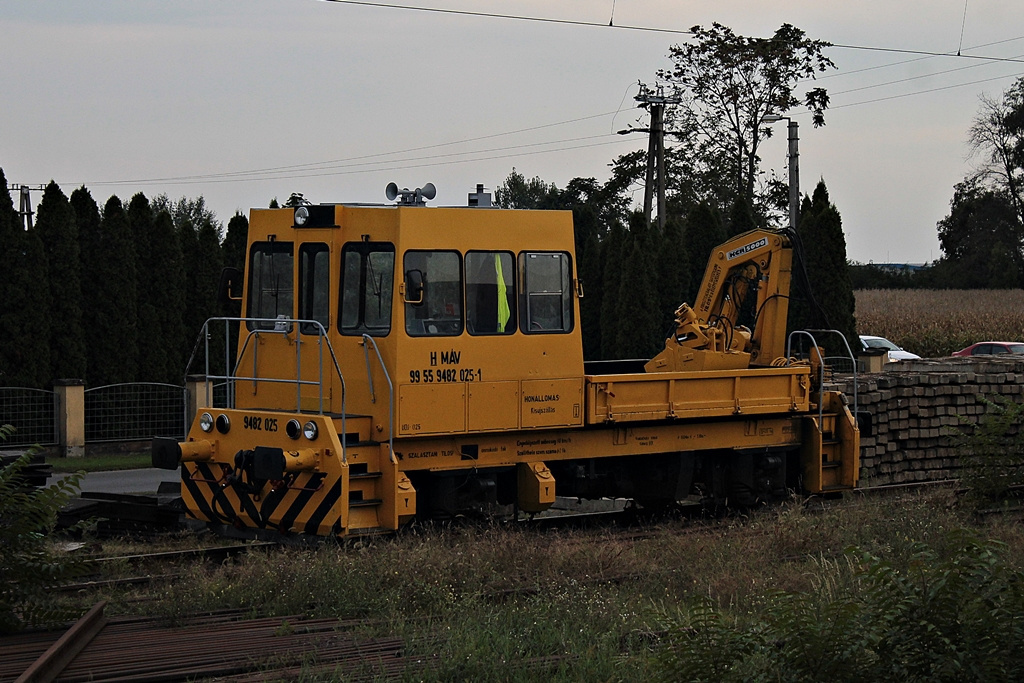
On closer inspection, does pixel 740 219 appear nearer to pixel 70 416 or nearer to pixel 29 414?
pixel 70 416

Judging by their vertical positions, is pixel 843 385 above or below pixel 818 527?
above

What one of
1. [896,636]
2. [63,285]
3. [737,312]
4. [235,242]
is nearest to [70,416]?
[63,285]

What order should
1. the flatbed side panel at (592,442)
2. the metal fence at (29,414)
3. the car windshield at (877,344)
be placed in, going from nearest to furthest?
the flatbed side panel at (592,442) → the metal fence at (29,414) → the car windshield at (877,344)

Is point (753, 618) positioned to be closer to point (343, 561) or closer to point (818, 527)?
point (343, 561)

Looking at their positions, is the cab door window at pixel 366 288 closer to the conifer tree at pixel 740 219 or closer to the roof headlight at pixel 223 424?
the roof headlight at pixel 223 424

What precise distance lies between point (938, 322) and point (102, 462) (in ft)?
113

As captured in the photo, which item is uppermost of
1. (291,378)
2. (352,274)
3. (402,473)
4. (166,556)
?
(352,274)

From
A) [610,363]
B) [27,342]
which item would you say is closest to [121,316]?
[27,342]

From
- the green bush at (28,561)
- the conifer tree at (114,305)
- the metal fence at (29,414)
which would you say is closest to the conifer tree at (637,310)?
the conifer tree at (114,305)

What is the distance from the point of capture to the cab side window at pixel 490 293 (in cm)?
1170

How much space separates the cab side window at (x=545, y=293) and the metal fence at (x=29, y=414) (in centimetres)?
1101

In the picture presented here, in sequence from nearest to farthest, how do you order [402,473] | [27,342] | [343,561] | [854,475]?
[343,561] < [402,473] < [854,475] < [27,342]

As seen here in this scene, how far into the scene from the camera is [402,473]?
11.3m

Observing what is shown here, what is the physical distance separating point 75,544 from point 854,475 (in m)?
8.75
